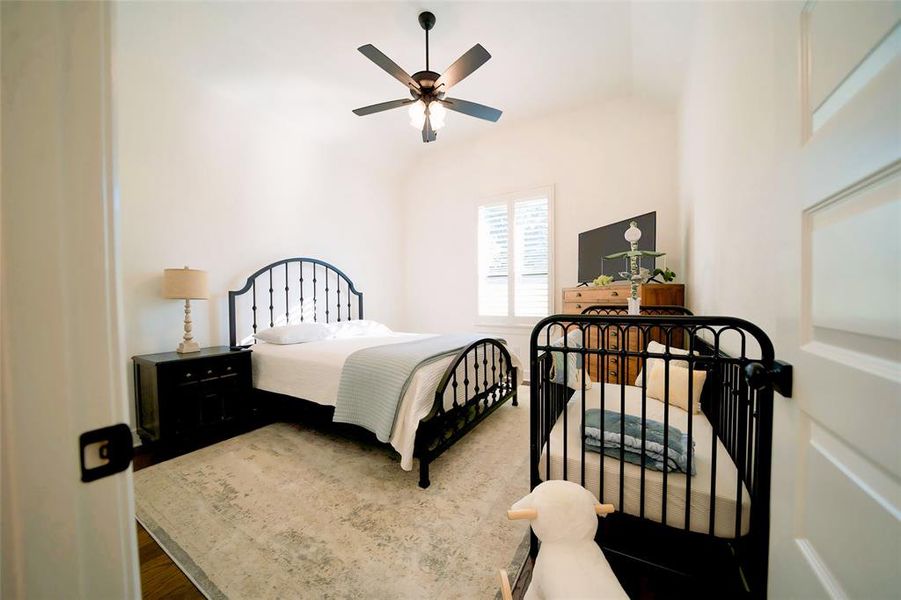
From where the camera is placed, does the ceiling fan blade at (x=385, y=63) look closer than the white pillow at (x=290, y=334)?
Yes

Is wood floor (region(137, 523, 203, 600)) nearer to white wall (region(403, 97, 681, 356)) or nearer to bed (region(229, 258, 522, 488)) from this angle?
bed (region(229, 258, 522, 488))

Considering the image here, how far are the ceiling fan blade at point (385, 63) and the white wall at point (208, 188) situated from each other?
5.18 feet

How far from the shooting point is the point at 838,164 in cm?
52

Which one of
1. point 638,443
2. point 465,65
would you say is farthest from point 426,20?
point 638,443

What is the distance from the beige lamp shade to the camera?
7.75 ft

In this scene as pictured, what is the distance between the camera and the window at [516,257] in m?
3.94

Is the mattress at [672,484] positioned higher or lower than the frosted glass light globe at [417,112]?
lower

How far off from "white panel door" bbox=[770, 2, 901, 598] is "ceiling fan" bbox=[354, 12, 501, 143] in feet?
6.23

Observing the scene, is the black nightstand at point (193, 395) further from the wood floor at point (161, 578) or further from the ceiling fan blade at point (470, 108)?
the ceiling fan blade at point (470, 108)

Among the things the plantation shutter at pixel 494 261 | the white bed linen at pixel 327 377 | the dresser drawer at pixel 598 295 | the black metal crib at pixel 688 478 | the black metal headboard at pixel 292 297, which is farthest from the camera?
the plantation shutter at pixel 494 261

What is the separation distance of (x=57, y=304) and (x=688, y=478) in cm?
147

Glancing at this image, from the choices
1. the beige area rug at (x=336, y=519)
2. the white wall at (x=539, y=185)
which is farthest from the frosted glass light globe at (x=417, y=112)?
the beige area rug at (x=336, y=519)

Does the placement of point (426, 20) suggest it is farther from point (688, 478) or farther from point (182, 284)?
point (688, 478)

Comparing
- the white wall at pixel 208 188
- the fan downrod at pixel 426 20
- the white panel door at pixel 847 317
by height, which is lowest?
the white panel door at pixel 847 317
